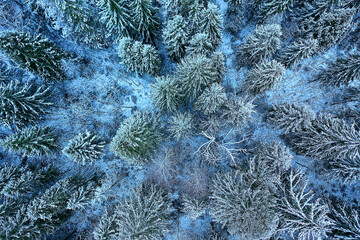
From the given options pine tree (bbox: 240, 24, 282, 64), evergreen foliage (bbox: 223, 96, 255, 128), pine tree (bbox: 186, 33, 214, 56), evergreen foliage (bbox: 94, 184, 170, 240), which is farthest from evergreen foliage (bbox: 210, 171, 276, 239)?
pine tree (bbox: 186, 33, 214, 56)

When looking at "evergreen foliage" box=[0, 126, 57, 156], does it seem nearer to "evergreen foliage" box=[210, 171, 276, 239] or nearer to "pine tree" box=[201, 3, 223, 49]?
"evergreen foliage" box=[210, 171, 276, 239]

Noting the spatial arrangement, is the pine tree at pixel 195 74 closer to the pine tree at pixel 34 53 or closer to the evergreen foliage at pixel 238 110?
the evergreen foliage at pixel 238 110

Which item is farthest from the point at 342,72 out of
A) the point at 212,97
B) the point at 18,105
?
the point at 18,105

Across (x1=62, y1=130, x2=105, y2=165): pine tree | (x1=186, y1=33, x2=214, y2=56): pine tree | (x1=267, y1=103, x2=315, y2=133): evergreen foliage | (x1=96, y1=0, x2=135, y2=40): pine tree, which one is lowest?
(x1=62, y1=130, x2=105, y2=165): pine tree

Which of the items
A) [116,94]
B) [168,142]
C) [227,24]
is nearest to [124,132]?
[168,142]

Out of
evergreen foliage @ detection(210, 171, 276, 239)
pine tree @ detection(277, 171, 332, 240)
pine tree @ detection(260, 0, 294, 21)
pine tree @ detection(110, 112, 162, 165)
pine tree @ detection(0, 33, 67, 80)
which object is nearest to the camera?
evergreen foliage @ detection(210, 171, 276, 239)

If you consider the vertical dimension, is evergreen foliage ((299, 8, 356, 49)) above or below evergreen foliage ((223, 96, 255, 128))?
above

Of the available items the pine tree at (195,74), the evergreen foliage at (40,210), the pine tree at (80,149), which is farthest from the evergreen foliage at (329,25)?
the evergreen foliage at (40,210)
